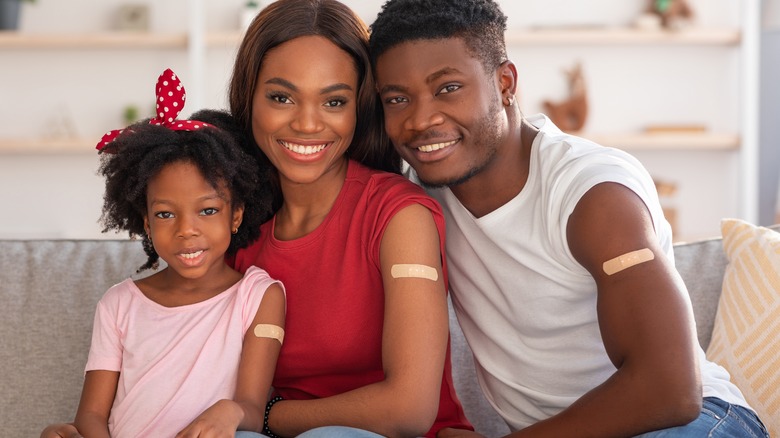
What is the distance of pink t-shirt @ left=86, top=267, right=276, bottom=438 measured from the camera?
1.70 m

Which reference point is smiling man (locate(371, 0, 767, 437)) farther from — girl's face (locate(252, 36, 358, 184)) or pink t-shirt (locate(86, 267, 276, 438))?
pink t-shirt (locate(86, 267, 276, 438))

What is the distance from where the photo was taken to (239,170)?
182 cm

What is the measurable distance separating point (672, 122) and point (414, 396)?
11.6ft

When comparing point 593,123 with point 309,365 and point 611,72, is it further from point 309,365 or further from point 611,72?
point 309,365

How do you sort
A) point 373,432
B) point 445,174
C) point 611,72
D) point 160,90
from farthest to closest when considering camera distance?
point 611,72, point 160,90, point 445,174, point 373,432

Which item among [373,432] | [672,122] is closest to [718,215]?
[672,122]

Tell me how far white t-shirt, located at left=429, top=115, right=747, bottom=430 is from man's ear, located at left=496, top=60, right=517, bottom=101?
0.34ft

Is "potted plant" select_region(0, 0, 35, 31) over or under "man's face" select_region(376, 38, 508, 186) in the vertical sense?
over

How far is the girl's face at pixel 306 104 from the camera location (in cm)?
177

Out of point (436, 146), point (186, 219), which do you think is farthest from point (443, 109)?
point (186, 219)

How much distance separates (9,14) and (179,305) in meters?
3.34

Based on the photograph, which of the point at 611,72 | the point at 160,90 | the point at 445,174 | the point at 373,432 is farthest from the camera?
the point at 611,72

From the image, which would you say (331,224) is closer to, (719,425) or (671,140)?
(719,425)

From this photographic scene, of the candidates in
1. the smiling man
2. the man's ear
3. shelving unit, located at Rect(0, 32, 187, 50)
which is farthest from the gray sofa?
shelving unit, located at Rect(0, 32, 187, 50)
